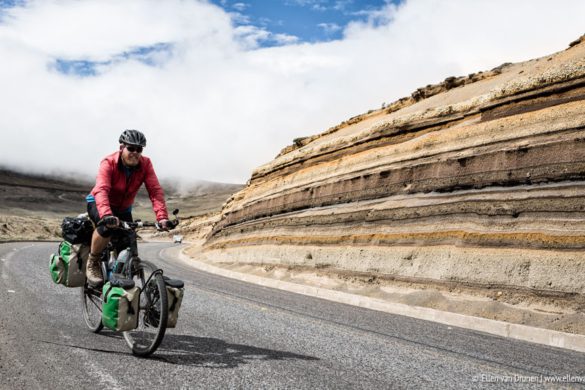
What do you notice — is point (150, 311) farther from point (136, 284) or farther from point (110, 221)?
point (110, 221)

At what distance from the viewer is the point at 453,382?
5.09 m

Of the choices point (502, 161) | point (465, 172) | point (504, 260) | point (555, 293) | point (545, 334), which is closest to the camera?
point (545, 334)

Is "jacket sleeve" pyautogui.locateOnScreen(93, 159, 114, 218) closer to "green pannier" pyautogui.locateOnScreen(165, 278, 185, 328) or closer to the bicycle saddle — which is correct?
the bicycle saddle

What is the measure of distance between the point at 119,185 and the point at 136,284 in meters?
1.22

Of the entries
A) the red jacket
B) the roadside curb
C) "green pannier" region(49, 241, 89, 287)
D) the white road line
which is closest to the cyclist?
the red jacket

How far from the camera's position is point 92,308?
22.3 ft

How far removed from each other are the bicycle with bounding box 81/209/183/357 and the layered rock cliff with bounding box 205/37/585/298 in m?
8.26

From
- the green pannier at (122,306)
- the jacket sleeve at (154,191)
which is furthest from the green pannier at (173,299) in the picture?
the jacket sleeve at (154,191)

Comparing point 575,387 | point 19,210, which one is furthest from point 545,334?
point 19,210

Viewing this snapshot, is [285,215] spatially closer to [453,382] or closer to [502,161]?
[502,161]

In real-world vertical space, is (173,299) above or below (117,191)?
below

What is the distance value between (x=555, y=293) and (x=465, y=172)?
15.6 ft

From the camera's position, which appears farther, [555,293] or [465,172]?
[465,172]

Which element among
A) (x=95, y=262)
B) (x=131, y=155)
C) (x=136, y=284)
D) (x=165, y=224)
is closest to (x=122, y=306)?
(x=136, y=284)
